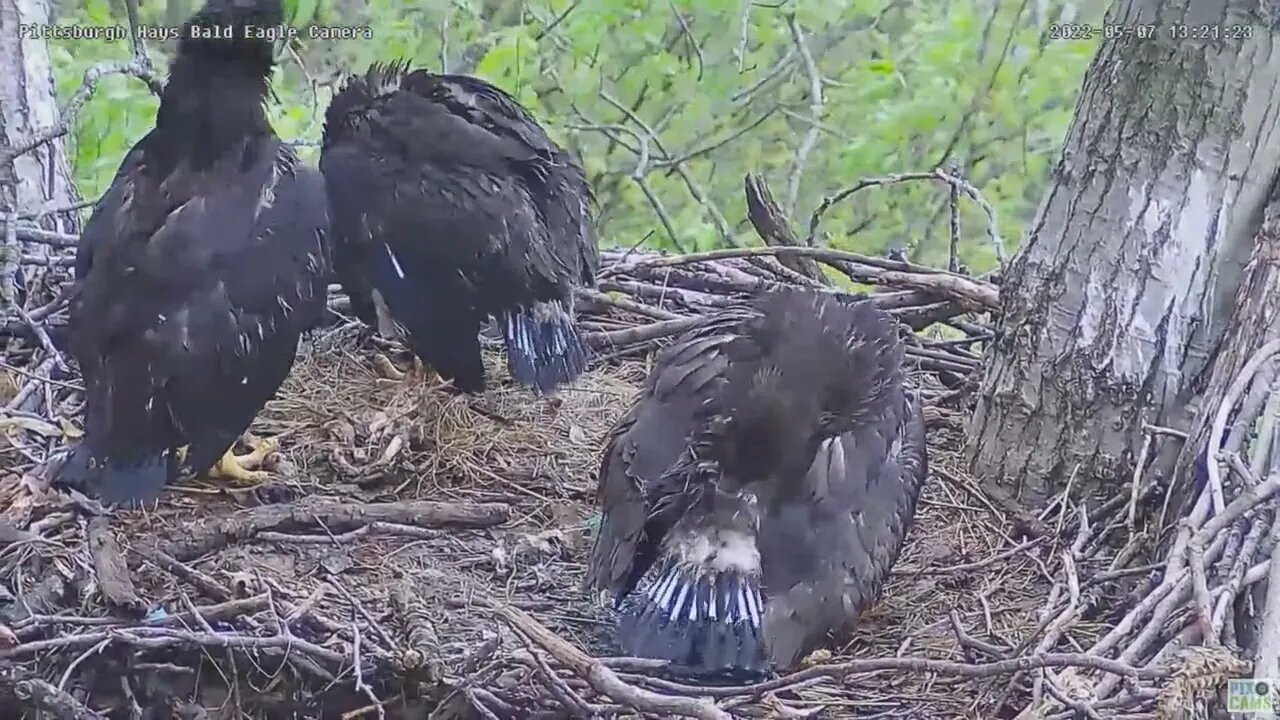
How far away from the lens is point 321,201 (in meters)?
4.01

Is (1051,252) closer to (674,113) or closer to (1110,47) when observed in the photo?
(1110,47)

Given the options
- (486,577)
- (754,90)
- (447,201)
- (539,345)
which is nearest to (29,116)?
(447,201)

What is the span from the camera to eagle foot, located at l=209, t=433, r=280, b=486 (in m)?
4.12

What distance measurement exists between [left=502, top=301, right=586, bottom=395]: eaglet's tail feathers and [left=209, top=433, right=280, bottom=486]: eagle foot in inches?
34.1

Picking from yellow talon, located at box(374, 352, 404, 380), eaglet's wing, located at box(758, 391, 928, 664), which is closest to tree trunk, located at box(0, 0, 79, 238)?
yellow talon, located at box(374, 352, 404, 380)

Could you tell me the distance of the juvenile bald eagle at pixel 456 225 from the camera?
438cm

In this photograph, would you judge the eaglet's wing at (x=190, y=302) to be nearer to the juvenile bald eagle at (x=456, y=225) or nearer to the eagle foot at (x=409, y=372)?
the juvenile bald eagle at (x=456, y=225)

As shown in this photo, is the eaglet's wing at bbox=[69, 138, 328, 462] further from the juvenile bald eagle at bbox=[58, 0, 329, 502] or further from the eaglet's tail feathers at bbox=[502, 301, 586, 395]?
the eaglet's tail feathers at bbox=[502, 301, 586, 395]

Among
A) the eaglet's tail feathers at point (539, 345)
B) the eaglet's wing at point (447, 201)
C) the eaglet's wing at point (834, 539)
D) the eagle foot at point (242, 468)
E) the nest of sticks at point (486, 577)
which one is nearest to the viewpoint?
the nest of sticks at point (486, 577)

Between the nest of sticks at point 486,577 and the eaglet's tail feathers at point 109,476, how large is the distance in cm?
6

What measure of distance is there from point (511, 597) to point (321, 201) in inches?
52.5

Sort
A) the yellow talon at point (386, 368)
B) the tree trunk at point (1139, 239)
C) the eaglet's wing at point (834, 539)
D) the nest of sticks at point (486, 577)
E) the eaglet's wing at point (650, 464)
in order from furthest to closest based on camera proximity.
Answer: the yellow talon at point (386, 368)
the tree trunk at point (1139, 239)
the eaglet's wing at point (650, 464)
the eaglet's wing at point (834, 539)
the nest of sticks at point (486, 577)

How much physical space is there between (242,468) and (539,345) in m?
1.04

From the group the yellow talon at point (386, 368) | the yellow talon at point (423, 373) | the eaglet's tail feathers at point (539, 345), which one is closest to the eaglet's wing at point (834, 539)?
the eaglet's tail feathers at point (539, 345)
